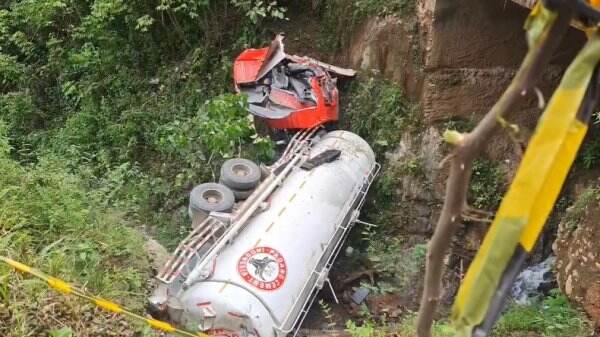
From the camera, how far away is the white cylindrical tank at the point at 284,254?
541 centimetres

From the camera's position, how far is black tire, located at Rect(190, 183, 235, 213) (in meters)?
6.78

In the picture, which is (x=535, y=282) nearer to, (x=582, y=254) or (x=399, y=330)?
(x=582, y=254)

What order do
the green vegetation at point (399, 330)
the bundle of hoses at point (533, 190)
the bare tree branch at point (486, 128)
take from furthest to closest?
the green vegetation at point (399, 330)
the bundle of hoses at point (533, 190)
the bare tree branch at point (486, 128)

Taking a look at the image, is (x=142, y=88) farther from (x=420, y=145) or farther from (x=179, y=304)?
(x=179, y=304)

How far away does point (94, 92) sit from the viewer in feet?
35.2

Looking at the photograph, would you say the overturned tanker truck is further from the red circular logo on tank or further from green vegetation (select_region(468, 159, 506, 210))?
green vegetation (select_region(468, 159, 506, 210))

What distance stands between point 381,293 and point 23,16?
8451mm

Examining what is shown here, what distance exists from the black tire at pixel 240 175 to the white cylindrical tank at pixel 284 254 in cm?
38

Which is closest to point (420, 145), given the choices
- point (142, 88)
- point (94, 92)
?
point (142, 88)

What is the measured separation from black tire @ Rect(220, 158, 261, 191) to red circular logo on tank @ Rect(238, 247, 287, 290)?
4.39ft

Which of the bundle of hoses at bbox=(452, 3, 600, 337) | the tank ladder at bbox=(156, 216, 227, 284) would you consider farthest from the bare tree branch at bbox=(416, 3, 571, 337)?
the tank ladder at bbox=(156, 216, 227, 284)

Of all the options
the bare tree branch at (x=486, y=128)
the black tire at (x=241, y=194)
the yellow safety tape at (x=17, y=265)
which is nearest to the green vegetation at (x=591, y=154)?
the black tire at (x=241, y=194)

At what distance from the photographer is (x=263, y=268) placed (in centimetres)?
591

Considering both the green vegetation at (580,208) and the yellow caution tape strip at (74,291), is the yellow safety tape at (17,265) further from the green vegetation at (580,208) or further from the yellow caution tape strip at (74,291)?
the green vegetation at (580,208)
